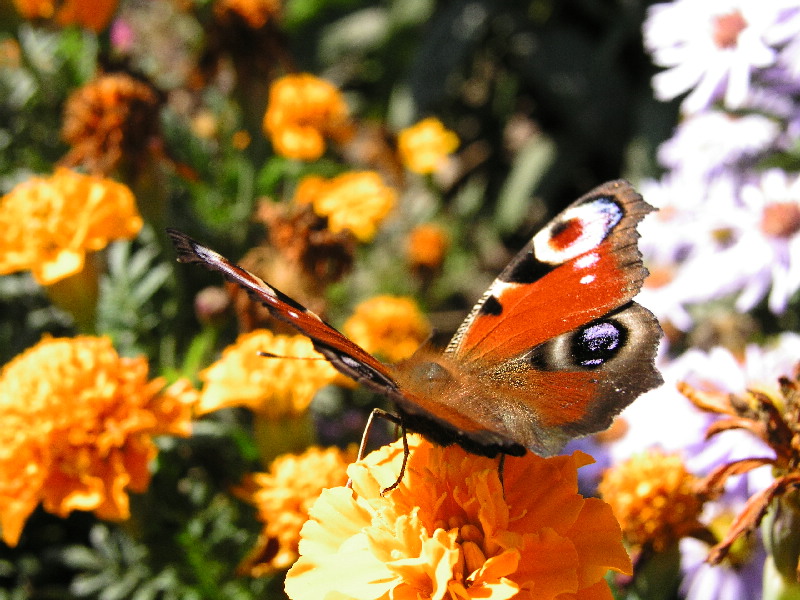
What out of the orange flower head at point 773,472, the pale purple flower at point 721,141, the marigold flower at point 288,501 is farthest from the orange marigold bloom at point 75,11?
the orange flower head at point 773,472

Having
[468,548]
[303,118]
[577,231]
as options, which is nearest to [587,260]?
[577,231]

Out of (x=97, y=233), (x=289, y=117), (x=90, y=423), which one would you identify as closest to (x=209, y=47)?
(x=289, y=117)

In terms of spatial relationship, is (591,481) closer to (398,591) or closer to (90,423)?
(398,591)

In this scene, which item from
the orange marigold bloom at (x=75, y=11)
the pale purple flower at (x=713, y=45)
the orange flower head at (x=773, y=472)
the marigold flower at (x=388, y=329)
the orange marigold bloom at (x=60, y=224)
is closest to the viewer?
the orange flower head at (x=773, y=472)

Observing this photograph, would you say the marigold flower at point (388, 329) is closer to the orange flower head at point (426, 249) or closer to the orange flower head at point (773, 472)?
the orange flower head at point (426, 249)

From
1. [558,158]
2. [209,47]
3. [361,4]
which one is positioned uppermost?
[209,47]

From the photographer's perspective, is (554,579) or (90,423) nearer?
(554,579)

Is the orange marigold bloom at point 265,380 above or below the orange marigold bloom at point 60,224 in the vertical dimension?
below

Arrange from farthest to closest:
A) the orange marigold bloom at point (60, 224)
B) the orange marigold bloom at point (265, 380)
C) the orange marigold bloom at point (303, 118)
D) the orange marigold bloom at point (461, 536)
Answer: the orange marigold bloom at point (303, 118)
the orange marigold bloom at point (60, 224)
the orange marigold bloom at point (265, 380)
the orange marigold bloom at point (461, 536)
